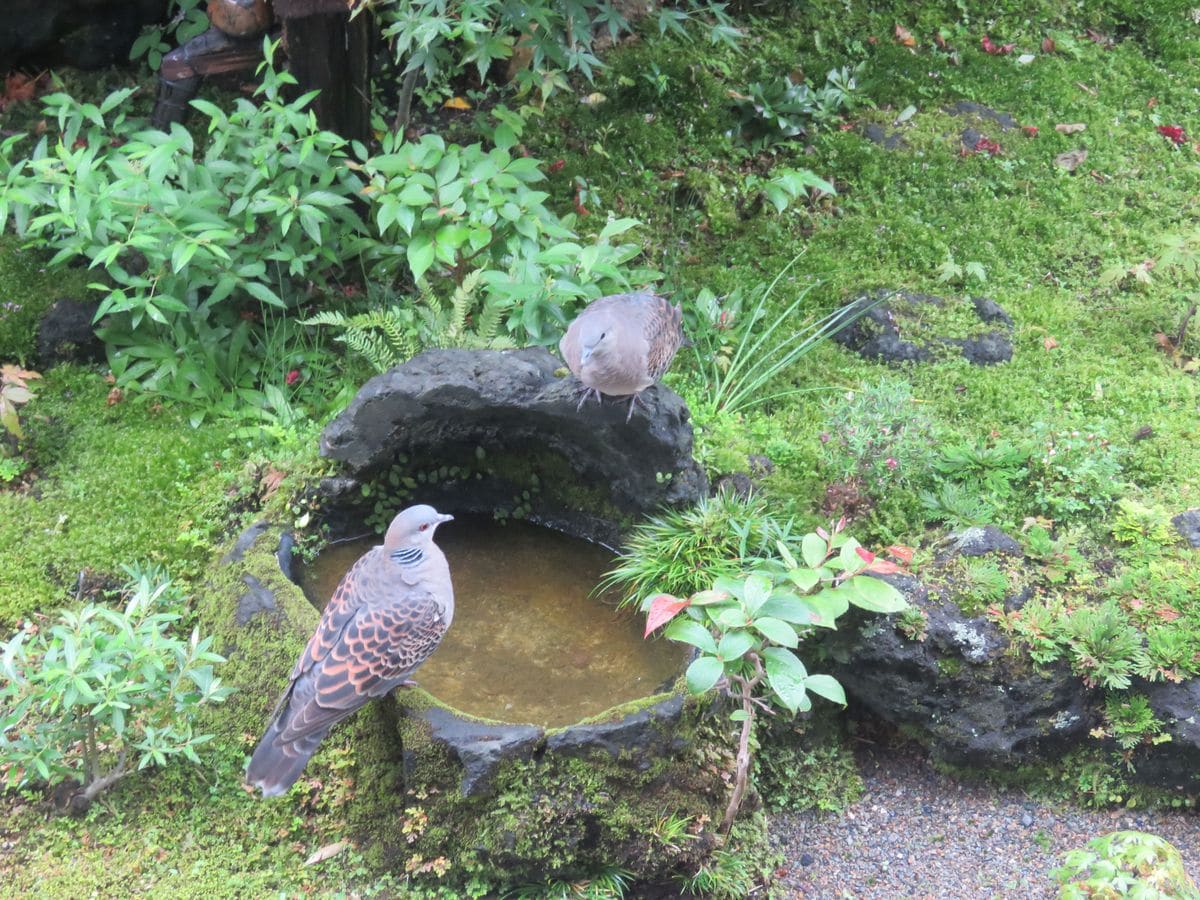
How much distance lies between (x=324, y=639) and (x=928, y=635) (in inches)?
98.3

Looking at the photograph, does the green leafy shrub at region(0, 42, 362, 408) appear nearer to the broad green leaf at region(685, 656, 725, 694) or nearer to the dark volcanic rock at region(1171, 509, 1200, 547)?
the broad green leaf at region(685, 656, 725, 694)

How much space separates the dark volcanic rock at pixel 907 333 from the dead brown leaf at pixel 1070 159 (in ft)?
5.83

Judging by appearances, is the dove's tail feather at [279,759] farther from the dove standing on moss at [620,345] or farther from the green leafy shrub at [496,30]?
the green leafy shrub at [496,30]

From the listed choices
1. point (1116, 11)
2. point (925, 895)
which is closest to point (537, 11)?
point (925, 895)

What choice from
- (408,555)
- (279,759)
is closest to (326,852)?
(279,759)

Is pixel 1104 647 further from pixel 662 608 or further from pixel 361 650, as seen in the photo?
pixel 361 650

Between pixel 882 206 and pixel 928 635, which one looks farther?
pixel 882 206

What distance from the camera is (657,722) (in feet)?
12.4

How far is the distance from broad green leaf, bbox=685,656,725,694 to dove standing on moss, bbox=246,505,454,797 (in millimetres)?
1035

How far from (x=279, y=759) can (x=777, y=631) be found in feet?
5.93

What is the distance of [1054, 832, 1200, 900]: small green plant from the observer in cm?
288

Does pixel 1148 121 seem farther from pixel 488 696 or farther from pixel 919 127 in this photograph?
pixel 488 696

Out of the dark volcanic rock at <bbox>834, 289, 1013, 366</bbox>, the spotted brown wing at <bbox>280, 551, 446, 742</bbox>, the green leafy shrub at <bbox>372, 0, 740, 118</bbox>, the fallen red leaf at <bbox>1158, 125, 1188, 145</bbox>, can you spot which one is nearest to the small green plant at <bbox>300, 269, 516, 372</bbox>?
the green leafy shrub at <bbox>372, 0, 740, 118</bbox>

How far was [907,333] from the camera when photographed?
6348 mm
